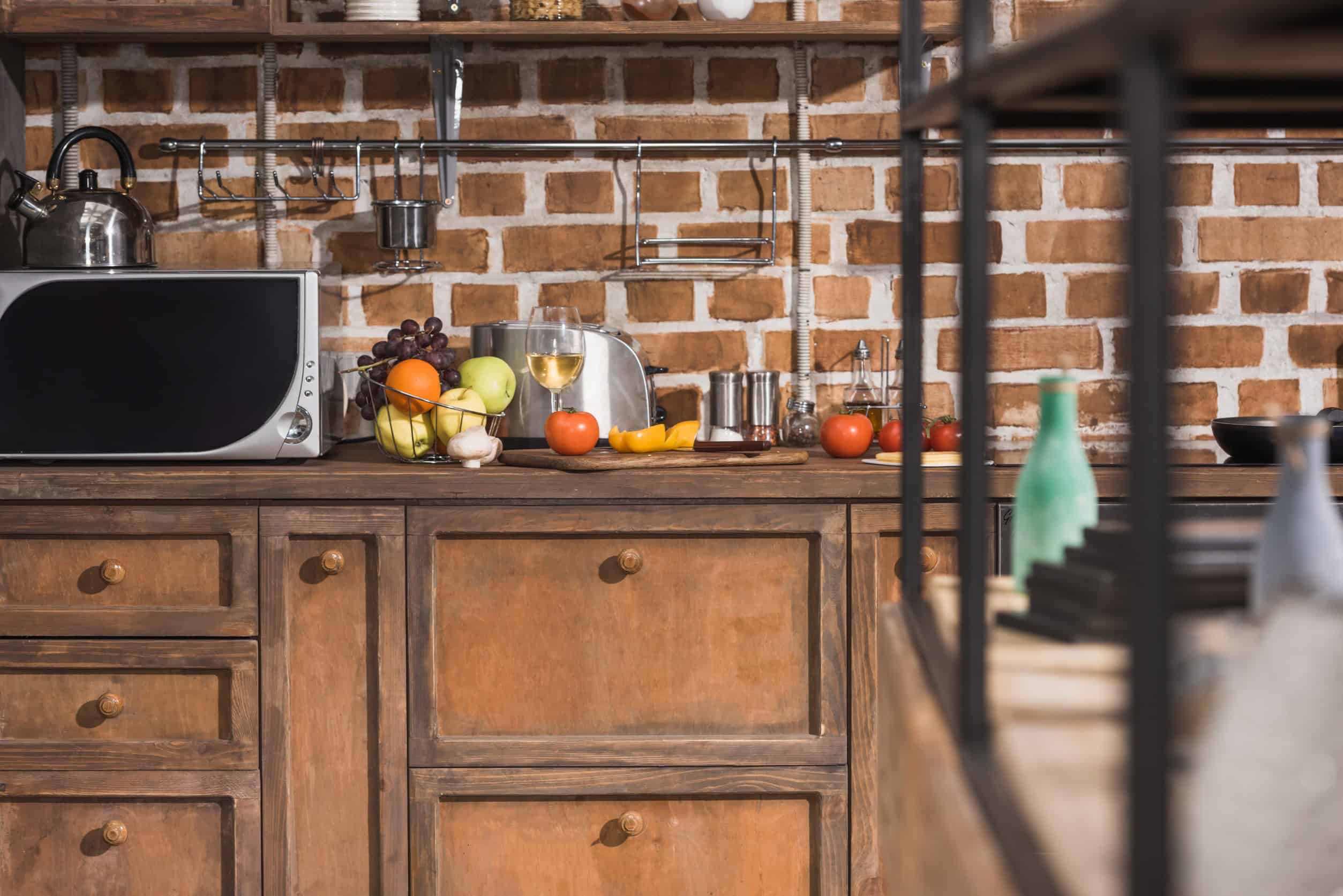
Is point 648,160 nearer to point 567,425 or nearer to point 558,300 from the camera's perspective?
point 558,300

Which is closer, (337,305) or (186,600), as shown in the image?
(186,600)

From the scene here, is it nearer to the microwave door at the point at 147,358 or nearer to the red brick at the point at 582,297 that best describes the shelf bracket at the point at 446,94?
the red brick at the point at 582,297

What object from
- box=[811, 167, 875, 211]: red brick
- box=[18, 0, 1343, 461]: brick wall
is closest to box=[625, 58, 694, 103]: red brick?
box=[18, 0, 1343, 461]: brick wall

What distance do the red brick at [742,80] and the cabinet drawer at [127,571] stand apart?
1073mm

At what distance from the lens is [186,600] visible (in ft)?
5.42

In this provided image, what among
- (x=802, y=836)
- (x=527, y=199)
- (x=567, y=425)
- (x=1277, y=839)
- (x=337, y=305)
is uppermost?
(x=527, y=199)

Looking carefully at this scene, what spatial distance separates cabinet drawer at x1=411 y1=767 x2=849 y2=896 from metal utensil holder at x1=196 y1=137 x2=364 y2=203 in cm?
102

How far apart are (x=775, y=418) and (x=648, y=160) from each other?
20.1 inches

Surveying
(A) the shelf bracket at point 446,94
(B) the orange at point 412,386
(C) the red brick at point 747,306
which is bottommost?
(B) the orange at point 412,386

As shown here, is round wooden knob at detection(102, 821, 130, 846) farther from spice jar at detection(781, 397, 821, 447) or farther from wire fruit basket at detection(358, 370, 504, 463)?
spice jar at detection(781, 397, 821, 447)

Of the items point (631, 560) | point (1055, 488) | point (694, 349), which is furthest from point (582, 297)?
point (1055, 488)

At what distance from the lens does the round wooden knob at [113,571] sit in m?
1.63

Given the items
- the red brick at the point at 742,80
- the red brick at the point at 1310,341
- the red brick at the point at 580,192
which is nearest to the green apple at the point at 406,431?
the red brick at the point at 580,192

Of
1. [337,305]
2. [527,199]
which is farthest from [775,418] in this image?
[337,305]
